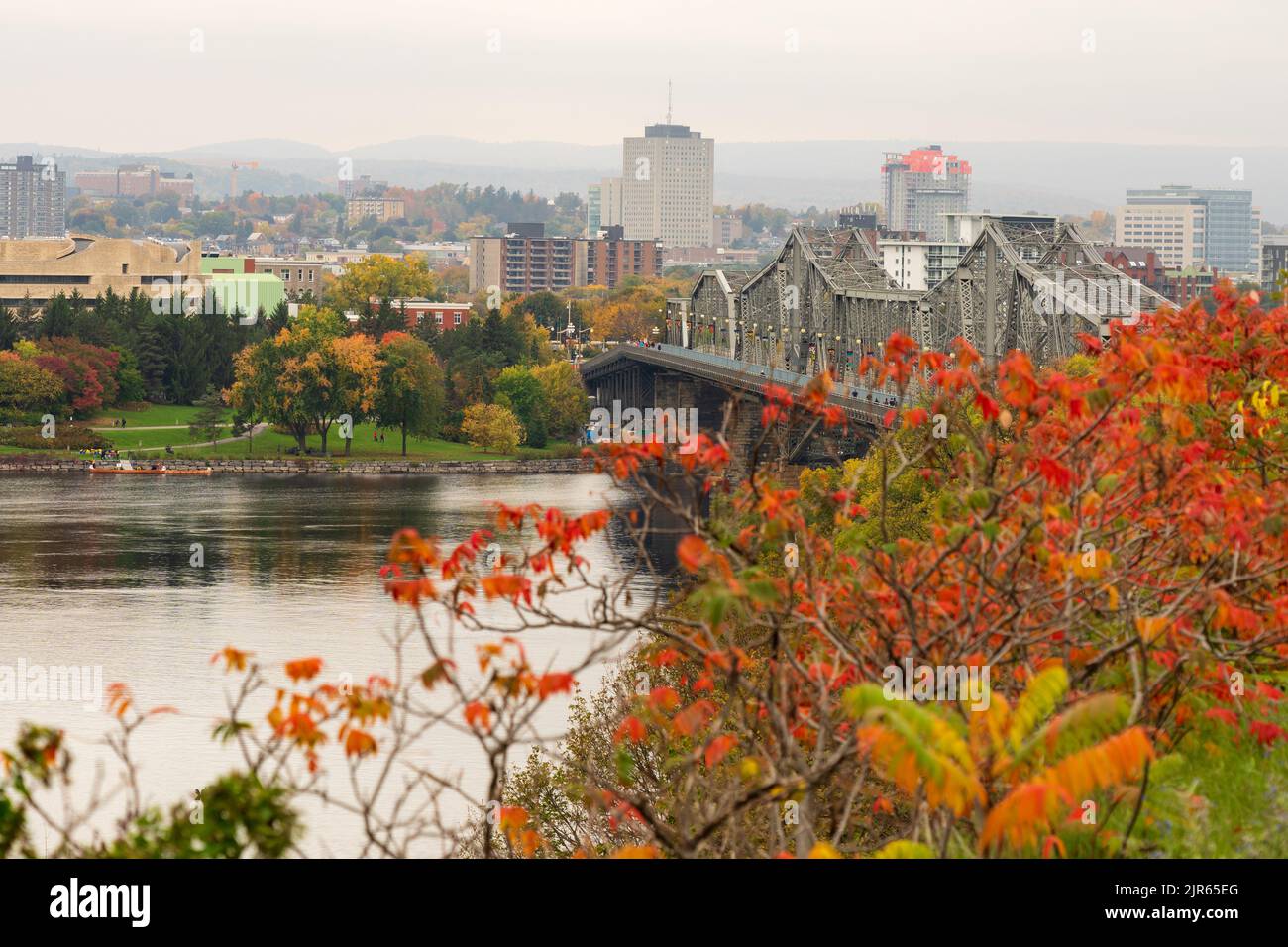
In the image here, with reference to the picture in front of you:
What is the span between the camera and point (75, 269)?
113188 mm

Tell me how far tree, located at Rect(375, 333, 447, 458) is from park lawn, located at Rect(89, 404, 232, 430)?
6.80m

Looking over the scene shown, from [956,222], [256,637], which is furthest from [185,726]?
[956,222]

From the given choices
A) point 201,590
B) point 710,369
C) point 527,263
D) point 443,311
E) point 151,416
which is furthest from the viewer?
point 527,263

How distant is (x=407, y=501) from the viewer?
202ft

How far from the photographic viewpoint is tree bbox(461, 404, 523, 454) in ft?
266

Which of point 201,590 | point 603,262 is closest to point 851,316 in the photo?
point 201,590

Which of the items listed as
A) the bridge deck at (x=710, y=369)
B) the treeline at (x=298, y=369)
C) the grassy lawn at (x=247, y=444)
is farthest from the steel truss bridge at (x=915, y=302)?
the grassy lawn at (x=247, y=444)

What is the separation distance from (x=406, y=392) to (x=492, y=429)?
386cm

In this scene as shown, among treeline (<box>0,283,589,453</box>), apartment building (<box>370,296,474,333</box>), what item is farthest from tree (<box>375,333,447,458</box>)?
apartment building (<box>370,296,474,333</box>)

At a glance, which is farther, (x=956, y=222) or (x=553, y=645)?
(x=956, y=222)

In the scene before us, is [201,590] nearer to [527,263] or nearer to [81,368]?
[81,368]
